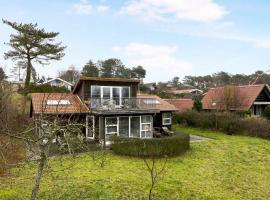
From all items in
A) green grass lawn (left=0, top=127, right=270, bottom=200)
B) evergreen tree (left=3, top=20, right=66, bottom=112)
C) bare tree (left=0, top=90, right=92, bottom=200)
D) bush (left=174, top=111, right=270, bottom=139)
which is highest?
evergreen tree (left=3, top=20, right=66, bottom=112)

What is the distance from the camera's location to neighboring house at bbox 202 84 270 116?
34.5 metres

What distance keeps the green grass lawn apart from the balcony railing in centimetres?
584

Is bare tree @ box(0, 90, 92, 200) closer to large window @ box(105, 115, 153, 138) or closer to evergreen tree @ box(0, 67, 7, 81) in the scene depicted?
evergreen tree @ box(0, 67, 7, 81)

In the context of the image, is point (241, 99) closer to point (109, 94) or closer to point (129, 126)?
point (129, 126)

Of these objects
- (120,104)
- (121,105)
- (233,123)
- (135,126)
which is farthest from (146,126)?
(233,123)

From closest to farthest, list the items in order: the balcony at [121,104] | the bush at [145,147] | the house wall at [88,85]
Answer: the bush at [145,147] < the balcony at [121,104] < the house wall at [88,85]

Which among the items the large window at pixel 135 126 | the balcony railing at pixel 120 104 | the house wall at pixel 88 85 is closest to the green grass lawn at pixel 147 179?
the large window at pixel 135 126

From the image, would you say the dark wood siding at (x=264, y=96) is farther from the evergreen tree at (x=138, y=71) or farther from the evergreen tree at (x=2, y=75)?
the evergreen tree at (x=138, y=71)

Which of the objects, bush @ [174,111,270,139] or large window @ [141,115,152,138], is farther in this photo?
bush @ [174,111,270,139]

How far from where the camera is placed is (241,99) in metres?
35.2

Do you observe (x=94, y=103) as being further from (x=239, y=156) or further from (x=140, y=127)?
(x=239, y=156)

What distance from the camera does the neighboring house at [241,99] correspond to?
113 feet

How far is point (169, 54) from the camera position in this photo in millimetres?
30969

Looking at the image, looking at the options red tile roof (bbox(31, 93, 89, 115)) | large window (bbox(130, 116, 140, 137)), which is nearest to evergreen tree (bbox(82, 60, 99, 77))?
red tile roof (bbox(31, 93, 89, 115))
